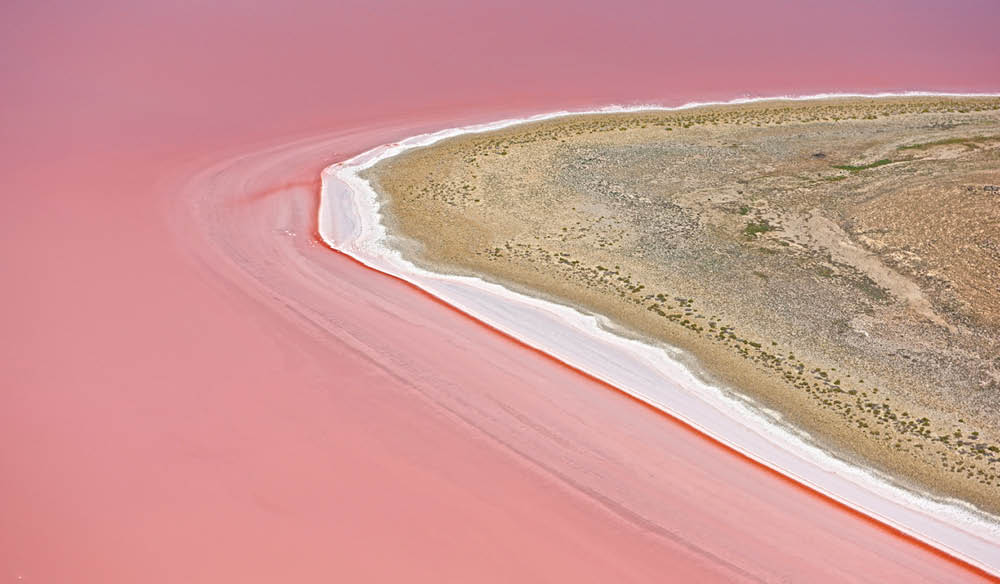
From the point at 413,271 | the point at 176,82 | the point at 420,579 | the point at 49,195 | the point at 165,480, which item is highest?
the point at 176,82

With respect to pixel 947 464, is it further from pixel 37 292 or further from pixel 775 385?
pixel 37 292

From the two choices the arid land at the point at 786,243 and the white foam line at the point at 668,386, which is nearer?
the white foam line at the point at 668,386

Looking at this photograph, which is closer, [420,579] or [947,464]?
[420,579]

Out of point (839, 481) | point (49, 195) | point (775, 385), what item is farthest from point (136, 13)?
point (839, 481)

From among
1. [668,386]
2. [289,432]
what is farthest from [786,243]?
[289,432]

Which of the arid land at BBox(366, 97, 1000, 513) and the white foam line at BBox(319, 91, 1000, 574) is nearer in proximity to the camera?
the white foam line at BBox(319, 91, 1000, 574)
